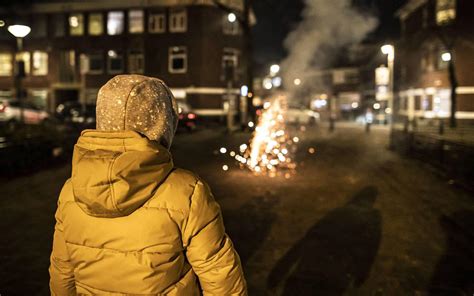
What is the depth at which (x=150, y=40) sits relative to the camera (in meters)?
37.8

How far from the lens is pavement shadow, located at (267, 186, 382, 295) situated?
457 centimetres

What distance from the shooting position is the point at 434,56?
34.0 m

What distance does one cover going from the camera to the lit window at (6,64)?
40875 mm

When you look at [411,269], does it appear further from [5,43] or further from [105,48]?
[5,43]

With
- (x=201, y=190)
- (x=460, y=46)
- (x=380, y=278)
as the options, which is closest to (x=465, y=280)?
(x=380, y=278)

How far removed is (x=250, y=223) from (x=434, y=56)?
3209 centimetres

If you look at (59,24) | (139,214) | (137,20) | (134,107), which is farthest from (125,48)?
(139,214)

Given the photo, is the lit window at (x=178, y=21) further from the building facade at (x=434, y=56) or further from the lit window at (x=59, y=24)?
the building facade at (x=434, y=56)

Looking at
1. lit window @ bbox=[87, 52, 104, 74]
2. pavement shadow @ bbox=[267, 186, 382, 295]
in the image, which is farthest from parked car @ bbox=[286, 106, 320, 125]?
pavement shadow @ bbox=[267, 186, 382, 295]

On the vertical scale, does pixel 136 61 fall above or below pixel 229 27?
below

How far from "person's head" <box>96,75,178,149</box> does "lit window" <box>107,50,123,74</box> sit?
126 feet

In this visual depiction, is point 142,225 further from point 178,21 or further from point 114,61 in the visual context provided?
point 114,61

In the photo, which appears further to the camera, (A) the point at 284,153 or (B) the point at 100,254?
(A) the point at 284,153

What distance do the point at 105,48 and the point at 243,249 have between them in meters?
36.6
